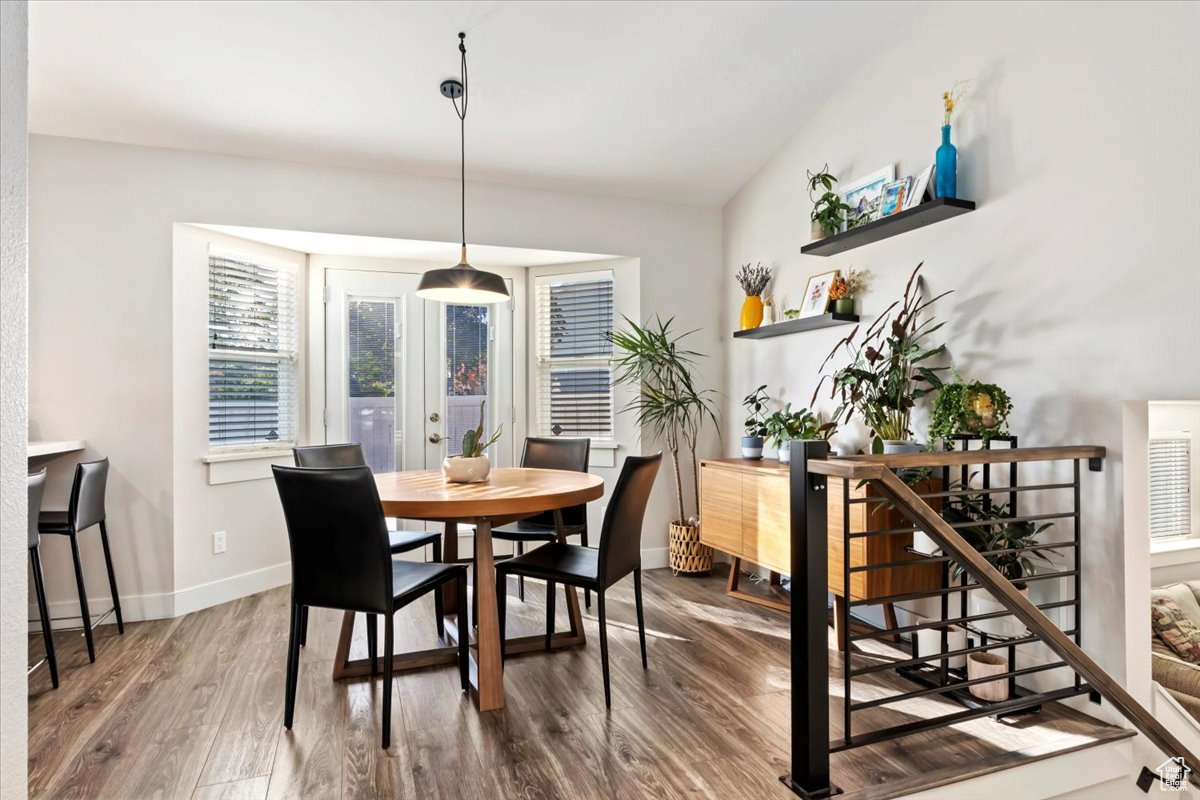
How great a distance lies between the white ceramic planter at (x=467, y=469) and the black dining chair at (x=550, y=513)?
56 centimetres

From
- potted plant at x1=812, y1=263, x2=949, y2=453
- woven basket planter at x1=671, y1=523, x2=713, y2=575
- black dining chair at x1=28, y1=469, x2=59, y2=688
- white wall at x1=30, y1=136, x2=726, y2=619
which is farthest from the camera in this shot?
woven basket planter at x1=671, y1=523, x2=713, y2=575

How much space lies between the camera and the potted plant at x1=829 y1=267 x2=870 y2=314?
11.3ft

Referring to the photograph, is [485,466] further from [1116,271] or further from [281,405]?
[1116,271]

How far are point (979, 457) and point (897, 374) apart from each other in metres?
0.85

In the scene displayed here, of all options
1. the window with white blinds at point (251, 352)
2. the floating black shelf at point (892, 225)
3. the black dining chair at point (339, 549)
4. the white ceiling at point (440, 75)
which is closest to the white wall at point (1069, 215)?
the floating black shelf at point (892, 225)

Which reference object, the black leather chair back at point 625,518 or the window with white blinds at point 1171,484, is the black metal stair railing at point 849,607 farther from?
the window with white blinds at point 1171,484

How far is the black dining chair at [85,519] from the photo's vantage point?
Answer: 9.38ft

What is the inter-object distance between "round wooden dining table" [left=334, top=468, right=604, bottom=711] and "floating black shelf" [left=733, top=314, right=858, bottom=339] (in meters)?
1.59

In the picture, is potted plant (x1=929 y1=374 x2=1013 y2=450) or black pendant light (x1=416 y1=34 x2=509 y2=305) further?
black pendant light (x1=416 y1=34 x2=509 y2=305)

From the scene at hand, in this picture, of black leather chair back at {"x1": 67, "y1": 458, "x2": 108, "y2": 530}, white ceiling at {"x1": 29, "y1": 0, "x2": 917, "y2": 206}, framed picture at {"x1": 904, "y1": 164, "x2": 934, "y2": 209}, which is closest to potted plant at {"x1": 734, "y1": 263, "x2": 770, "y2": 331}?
white ceiling at {"x1": 29, "y1": 0, "x2": 917, "y2": 206}

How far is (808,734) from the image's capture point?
1876mm

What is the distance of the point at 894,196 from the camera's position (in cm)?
312

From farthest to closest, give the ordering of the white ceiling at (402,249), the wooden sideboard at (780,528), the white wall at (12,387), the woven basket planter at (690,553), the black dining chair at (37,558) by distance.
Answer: the woven basket planter at (690,553)
the white ceiling at (402,249)
the wooden sideboard at (780,528)
the black dining chair at (37,558)
the white wall at (12,387)

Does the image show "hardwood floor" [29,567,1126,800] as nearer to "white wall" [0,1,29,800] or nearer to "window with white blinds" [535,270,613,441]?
"white wall" [0,1,29,800]
